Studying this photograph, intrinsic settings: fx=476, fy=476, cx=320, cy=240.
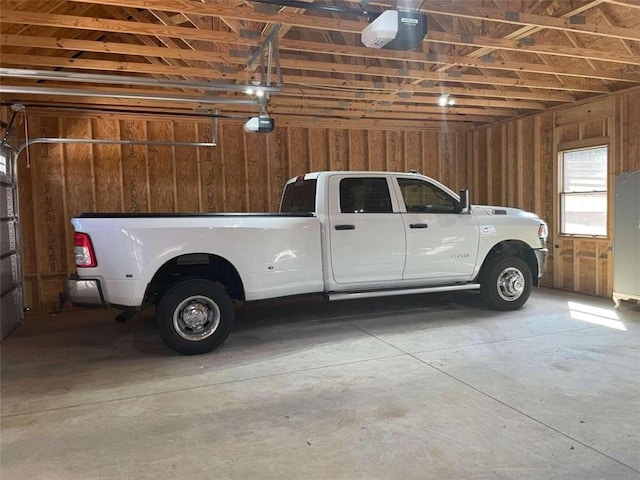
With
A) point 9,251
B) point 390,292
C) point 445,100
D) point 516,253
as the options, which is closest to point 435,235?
point 390,292

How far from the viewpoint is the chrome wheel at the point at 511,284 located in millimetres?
7070

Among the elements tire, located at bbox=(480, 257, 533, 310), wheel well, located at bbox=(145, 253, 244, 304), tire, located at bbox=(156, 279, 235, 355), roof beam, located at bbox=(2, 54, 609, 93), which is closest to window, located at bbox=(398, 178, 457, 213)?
tire, located at bbox=(480, 257, 533, 310)

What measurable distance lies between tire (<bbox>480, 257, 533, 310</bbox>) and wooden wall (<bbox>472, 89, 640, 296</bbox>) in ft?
6.39

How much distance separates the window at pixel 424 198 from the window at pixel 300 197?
1.24 metres

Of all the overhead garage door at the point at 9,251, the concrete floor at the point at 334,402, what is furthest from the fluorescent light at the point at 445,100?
the overhead garage door at the point at 9,251

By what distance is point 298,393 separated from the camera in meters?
4.19

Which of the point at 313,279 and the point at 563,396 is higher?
the point at 313,279

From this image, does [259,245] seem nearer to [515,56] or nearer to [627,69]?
[515,56]

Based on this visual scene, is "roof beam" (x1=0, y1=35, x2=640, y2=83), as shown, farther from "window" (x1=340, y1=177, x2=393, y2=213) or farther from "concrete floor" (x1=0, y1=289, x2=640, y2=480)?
"concrete floor" (x1=0, y1=289, x2=640, y2=480)

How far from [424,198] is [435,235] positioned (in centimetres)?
55

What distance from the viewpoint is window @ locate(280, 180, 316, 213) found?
20.9ft

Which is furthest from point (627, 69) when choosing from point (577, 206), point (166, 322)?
point (166, 322)

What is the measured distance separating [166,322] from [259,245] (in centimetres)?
131

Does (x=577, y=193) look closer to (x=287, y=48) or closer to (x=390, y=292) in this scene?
(x=390, y=292)
